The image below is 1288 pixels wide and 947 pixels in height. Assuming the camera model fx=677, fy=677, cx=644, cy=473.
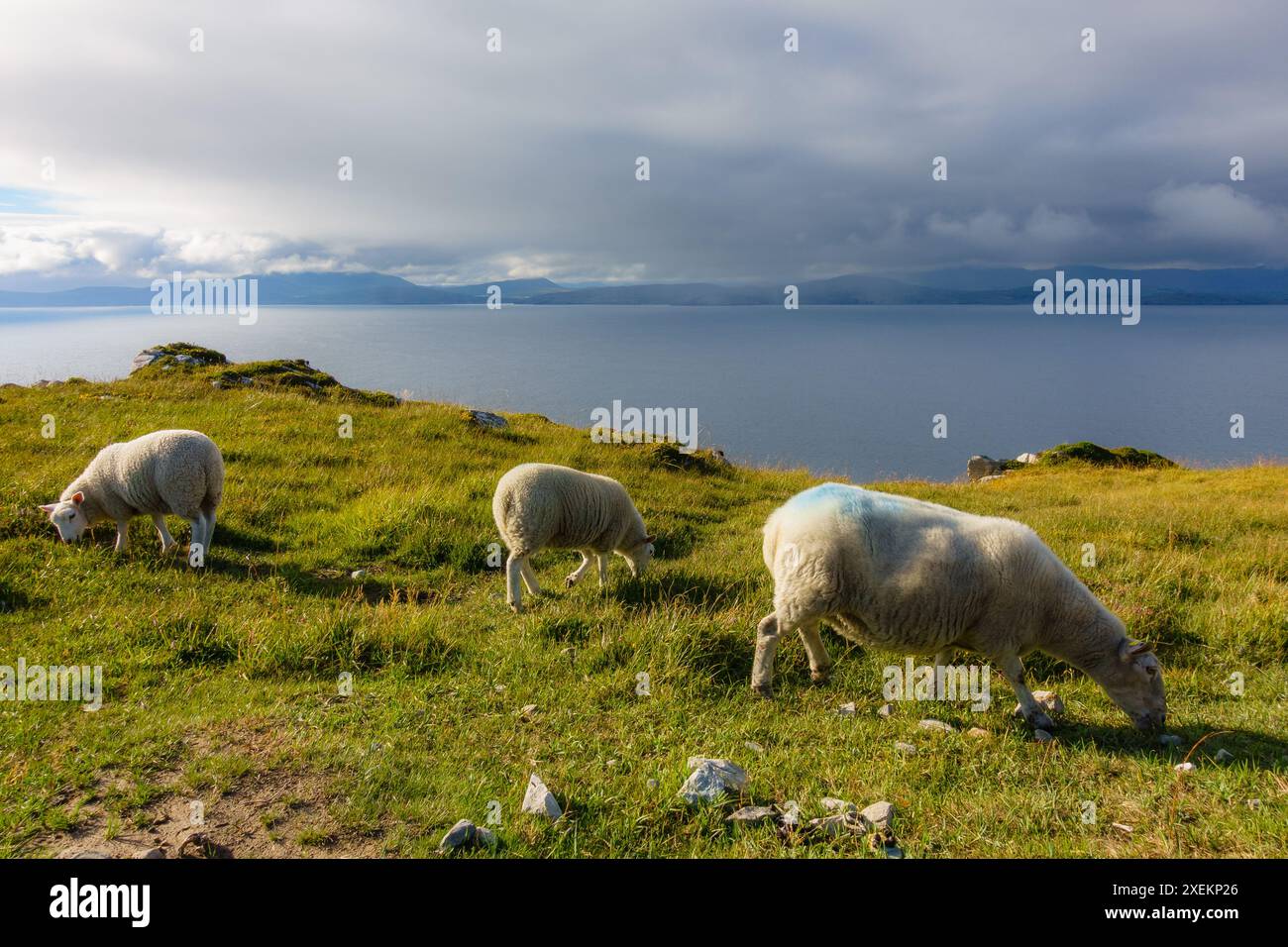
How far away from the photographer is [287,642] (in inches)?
307

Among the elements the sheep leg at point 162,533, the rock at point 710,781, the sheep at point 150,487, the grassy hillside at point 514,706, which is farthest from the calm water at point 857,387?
the rock at point 710,781

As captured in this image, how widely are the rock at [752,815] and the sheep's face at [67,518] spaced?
11.6m

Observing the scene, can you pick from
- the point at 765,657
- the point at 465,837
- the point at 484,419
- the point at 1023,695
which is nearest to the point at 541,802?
the point at 465,837

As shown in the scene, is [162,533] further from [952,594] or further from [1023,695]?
[1023,695]

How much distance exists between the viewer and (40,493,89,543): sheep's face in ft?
35.6

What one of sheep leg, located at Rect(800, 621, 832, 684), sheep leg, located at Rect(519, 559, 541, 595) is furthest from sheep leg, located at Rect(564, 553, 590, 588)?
sheep leg, located at Rect(800, 621, 832, 684)

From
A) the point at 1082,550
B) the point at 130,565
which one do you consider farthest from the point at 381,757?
the point at 1082,550

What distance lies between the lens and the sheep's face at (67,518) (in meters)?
10.8

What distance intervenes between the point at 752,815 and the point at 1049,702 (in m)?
4.48

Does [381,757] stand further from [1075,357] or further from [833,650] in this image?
[1075,357]

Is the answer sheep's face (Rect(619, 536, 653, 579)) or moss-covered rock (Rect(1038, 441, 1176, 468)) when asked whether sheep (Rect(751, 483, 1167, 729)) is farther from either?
moss-covered rock (Rect(1038, 441, 1176, 468))

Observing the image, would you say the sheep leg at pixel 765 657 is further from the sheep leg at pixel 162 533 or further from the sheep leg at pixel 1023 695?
the sheep leg at pixel 162 533

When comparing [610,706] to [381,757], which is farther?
[610,706]

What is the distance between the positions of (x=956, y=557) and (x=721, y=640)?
290cm
